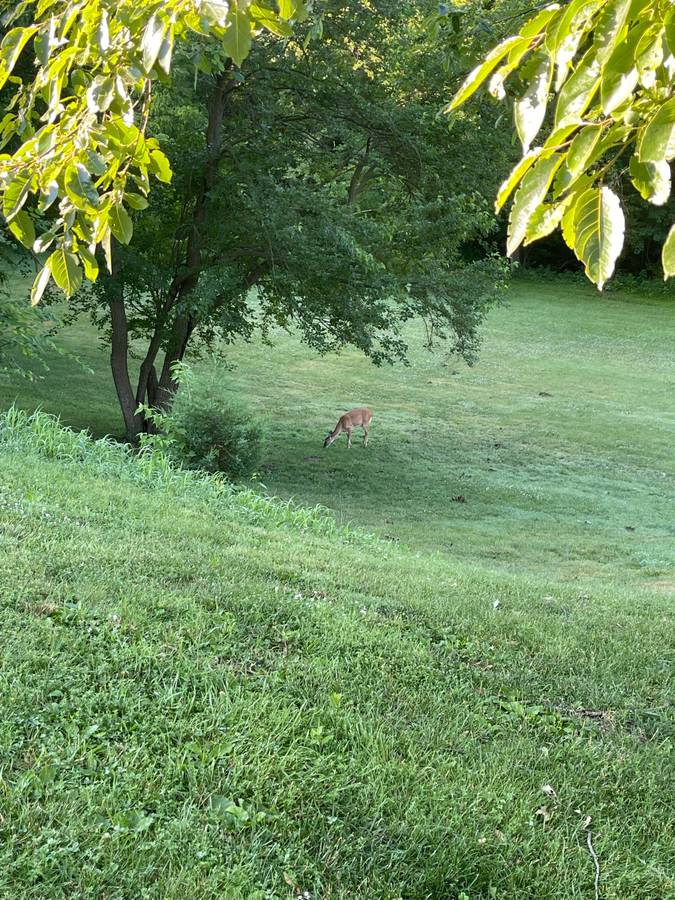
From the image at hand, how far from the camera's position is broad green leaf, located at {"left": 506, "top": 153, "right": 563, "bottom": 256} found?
5.02ft

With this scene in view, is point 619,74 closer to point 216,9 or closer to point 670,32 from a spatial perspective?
point 670,32

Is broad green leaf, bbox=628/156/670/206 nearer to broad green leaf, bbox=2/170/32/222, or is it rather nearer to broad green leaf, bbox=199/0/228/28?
broad green leaf, bbox=199/0/228/28

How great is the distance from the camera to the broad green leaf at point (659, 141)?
57.4 inches

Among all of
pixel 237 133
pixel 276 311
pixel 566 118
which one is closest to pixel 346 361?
pixel 276 311

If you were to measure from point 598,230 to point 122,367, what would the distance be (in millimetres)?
14542

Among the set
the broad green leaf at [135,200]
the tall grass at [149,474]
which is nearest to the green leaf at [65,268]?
the broad green leaf at [135,200]

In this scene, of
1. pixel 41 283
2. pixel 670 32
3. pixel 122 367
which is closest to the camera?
pixel 670 32

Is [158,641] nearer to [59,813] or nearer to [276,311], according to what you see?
[59,813]

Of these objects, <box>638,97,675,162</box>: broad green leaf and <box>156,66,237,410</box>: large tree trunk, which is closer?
<box>638,97,675,162</box>: broad green leaf

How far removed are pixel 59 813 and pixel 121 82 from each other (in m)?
2.07

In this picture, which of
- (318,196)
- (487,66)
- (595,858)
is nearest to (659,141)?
A: (487,66)

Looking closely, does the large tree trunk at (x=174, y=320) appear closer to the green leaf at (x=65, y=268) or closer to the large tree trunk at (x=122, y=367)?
the large tree trunk at (x=122, y=367)

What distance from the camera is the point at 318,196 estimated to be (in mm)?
12812

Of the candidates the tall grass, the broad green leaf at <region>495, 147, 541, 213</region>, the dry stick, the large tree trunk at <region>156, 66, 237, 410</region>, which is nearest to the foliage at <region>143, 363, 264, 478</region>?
the large tree trunk at <region>156, 66, 237, 410</region>
